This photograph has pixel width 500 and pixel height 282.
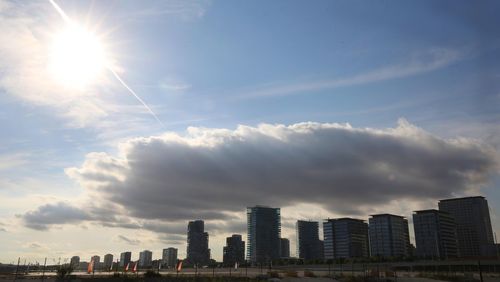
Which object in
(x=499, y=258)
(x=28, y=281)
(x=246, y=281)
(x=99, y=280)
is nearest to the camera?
(x=99, y=280)

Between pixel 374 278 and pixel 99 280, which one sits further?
pixel 374 278

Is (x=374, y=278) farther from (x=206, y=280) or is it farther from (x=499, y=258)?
(x=499, y=258)

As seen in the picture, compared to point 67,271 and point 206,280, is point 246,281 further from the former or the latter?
point 67,271

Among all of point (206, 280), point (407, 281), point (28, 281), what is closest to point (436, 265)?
point (407, 281)

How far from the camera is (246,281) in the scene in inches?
3036

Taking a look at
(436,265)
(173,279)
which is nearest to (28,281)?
(173,279)

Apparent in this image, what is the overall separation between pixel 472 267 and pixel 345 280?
88.3 meters

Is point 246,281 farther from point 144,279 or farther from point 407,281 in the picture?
point 407,281

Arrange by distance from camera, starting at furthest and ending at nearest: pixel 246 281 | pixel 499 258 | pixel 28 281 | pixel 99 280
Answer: pixel 499 258, pixel 28 281, pixel 246 281, pixel 99 280

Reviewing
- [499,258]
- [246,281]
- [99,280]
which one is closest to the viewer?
[99,280]

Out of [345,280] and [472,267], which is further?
[472,267]

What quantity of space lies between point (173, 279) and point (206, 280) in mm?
6467

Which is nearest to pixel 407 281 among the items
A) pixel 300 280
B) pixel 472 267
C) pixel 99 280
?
pixel 300 280

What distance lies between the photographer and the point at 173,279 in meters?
74.9
